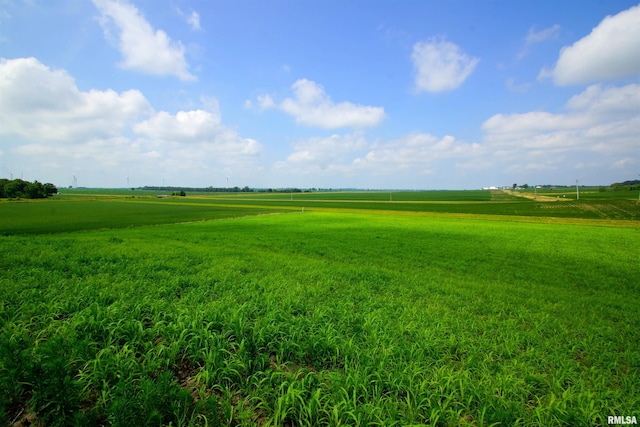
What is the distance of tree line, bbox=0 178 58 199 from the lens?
93.1 metres

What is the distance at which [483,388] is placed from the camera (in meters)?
4.14

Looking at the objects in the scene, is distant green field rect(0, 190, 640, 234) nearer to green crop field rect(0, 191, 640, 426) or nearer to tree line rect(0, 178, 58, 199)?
tree line rect(0, 178, 58, 199)

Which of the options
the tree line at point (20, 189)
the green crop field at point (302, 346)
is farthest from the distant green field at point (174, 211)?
the green crop field at point (302, 346)

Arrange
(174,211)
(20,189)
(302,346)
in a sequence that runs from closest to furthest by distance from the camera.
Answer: (302,346) < (174,211) < (20,189)

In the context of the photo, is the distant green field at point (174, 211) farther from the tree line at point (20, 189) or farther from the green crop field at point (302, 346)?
the green crop field at point (302, 346)

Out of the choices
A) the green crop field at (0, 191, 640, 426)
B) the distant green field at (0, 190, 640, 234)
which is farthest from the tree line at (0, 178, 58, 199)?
the green crop field at (0, 191, 640, 426)

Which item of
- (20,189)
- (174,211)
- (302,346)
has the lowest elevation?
(302,346)

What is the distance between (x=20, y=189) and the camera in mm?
96812

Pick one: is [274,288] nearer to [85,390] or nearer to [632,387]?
[85,390]

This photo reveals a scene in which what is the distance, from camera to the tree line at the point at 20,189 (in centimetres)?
9312

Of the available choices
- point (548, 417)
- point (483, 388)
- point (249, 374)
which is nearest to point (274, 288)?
point (249, 374)

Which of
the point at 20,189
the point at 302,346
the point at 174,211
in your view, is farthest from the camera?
the point at 20,189

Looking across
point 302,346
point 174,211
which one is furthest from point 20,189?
point 302,346

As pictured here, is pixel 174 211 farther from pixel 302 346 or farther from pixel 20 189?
pixel 20 189
